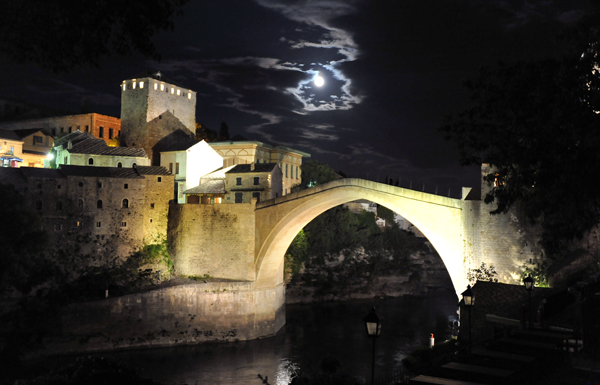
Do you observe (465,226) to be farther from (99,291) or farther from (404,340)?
(99,291)

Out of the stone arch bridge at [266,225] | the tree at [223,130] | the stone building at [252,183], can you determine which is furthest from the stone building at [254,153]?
the stone arch bridge at [266,225]

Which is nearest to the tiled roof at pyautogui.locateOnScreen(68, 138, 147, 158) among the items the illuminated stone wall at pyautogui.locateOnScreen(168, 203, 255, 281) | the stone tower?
the stone tower

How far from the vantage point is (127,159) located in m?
34.9

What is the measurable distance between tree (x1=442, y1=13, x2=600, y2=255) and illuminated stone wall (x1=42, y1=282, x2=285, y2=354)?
17.8 m

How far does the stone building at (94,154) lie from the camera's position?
33094 millimetres

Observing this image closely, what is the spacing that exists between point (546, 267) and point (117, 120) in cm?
4022

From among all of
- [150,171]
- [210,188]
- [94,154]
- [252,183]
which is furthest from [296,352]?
[94,154]

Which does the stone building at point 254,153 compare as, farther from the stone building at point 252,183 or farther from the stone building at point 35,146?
the stone building at point 35,146

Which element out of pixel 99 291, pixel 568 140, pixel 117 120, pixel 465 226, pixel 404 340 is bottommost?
pixel 404 340

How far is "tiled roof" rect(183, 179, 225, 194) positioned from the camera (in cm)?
3384

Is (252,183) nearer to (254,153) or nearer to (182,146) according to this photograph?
(182,146)

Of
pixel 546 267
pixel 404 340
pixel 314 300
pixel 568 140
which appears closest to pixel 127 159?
pixel 314 300

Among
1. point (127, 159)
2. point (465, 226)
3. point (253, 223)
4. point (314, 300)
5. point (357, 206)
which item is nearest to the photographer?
point (465, 226)

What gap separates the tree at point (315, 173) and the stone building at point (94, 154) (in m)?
16.7
